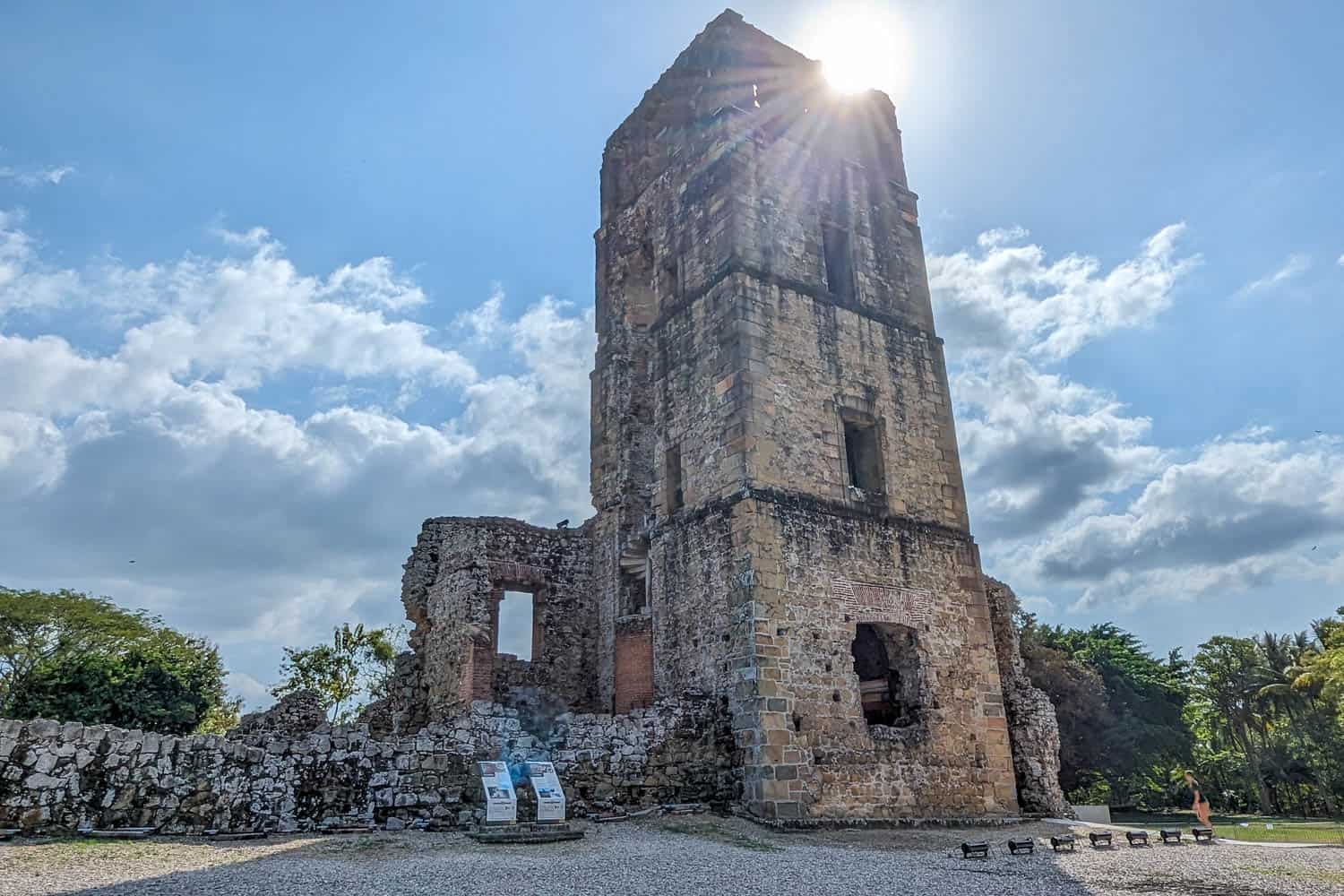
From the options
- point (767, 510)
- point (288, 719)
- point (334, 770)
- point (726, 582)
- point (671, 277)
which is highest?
point (671, 277)

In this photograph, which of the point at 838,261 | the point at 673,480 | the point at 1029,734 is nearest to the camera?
the point at 673,480

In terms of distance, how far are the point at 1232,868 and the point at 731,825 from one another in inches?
216

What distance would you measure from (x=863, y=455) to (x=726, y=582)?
399 cm

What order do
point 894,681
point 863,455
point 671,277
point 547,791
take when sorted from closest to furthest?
point 547,791
point 894,681
point 863,455
point 671,277

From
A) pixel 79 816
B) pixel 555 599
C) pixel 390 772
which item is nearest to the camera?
pixel 79 816

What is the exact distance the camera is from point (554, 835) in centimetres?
994

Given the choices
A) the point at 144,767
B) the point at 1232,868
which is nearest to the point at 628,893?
the point at 144,767

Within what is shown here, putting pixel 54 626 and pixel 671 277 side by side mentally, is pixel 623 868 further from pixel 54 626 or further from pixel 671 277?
pixel 54 626

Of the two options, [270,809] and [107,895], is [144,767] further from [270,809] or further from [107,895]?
[107,895]

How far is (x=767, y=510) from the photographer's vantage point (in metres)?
13.8

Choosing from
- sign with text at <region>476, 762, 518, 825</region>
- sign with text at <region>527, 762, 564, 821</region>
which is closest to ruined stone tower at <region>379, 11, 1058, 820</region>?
sign with text at <region>527, 762, 564, 821</region>

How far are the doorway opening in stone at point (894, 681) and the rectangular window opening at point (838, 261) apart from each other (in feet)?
20.4

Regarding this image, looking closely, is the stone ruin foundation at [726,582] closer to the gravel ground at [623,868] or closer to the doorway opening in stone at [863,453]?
the doorway opening in stone at [863,453]

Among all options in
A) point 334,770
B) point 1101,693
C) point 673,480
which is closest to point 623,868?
point 334,770
